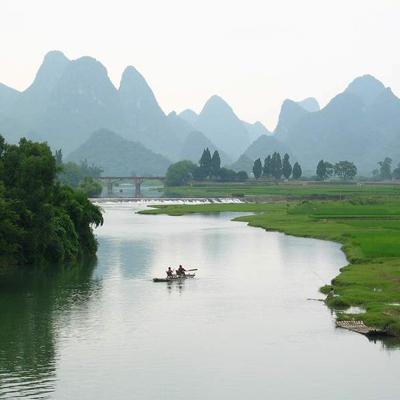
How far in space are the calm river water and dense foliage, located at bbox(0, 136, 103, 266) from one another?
10.7ft

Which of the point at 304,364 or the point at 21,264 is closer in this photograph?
the point at 304,364

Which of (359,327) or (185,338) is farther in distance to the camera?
(359,327)

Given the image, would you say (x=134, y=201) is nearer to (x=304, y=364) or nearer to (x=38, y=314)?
(x=38, y=314)

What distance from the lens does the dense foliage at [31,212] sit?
57781 millimetres

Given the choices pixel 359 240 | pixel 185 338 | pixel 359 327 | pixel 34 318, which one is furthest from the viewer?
pixel 359 240

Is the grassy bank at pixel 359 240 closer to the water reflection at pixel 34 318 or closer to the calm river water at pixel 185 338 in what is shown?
the calm river water at pixel 185 338

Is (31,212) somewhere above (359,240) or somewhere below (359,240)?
above

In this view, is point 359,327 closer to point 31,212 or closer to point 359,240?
point 31,212

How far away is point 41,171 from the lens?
6000 centimetres

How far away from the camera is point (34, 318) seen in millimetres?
41438

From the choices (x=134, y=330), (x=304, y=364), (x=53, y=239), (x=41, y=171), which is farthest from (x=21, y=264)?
(x=304, y=364)

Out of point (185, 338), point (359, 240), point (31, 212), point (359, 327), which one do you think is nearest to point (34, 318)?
point (185, 338)

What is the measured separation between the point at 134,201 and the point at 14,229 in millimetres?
123149

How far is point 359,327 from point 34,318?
55.3 ft
